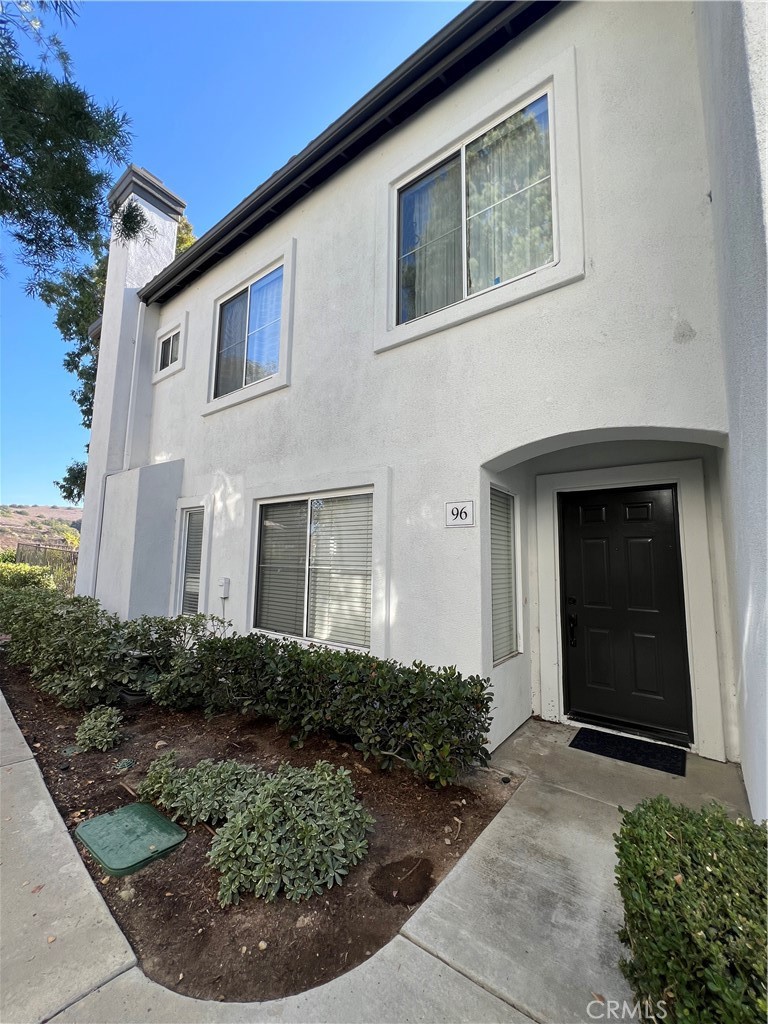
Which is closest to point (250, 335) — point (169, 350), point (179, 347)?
point (179, 347)

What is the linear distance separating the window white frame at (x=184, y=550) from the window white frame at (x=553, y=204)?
160 inches

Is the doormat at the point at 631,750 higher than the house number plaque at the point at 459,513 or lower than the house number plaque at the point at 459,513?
lower

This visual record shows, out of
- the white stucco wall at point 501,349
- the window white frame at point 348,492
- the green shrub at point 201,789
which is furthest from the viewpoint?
the window white frame at point 348,492

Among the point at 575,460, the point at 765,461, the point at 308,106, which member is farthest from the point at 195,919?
the point at 308,106

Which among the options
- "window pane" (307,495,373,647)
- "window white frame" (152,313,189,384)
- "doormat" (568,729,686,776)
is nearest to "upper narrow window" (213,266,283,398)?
"window white frame" (152,313,189,384)

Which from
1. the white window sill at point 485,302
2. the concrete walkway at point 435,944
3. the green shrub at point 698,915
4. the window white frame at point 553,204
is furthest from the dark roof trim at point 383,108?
the concrete walkway at point 435,944

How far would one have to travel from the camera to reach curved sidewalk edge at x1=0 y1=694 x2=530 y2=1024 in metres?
1.81

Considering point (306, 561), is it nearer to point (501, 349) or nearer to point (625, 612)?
point (501, 349)

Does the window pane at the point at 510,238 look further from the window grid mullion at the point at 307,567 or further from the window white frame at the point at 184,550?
the window white frame at the point at 184,550

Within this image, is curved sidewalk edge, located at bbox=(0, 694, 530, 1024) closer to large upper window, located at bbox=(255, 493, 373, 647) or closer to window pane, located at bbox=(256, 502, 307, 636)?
large upper window, located at bbox=(255, 493, 373, 647)

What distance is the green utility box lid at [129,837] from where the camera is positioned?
2.73 m

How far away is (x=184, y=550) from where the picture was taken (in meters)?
7.86

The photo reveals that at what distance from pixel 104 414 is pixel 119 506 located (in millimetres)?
2524

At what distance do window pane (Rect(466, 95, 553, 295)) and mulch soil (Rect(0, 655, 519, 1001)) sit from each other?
4.69 meters
